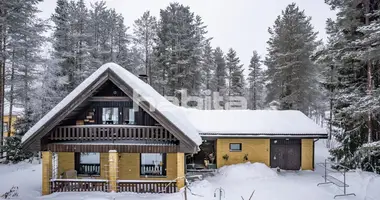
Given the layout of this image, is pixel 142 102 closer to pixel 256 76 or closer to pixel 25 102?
pixel 25 102

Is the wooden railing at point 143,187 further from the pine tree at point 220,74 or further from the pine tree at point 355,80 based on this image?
the pine tree at point 220,74

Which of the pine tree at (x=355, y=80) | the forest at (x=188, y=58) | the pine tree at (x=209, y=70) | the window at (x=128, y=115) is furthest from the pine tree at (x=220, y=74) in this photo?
the window at (x=128, y=115)

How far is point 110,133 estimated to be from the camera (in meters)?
11.3

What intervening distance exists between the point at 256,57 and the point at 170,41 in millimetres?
18746

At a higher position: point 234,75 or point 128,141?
point 234,75

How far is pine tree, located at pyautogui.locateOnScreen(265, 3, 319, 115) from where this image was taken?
2422cm

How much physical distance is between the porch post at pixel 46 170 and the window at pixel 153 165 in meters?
4.51

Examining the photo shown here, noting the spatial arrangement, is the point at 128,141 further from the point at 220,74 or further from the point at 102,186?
the point at 220,74

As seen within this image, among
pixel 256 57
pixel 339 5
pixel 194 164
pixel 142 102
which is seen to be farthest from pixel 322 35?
pixel 142 102

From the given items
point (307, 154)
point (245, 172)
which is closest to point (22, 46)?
point (245, 172)

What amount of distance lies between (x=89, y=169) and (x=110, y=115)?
3.59m

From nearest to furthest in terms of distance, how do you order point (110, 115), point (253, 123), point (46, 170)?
1. point (46, 170)
2. point (110, 115)
3. point (253, 123)

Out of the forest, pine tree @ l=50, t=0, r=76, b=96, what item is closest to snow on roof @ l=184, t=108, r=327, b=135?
the forest

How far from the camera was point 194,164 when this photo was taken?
1622 centimetres
